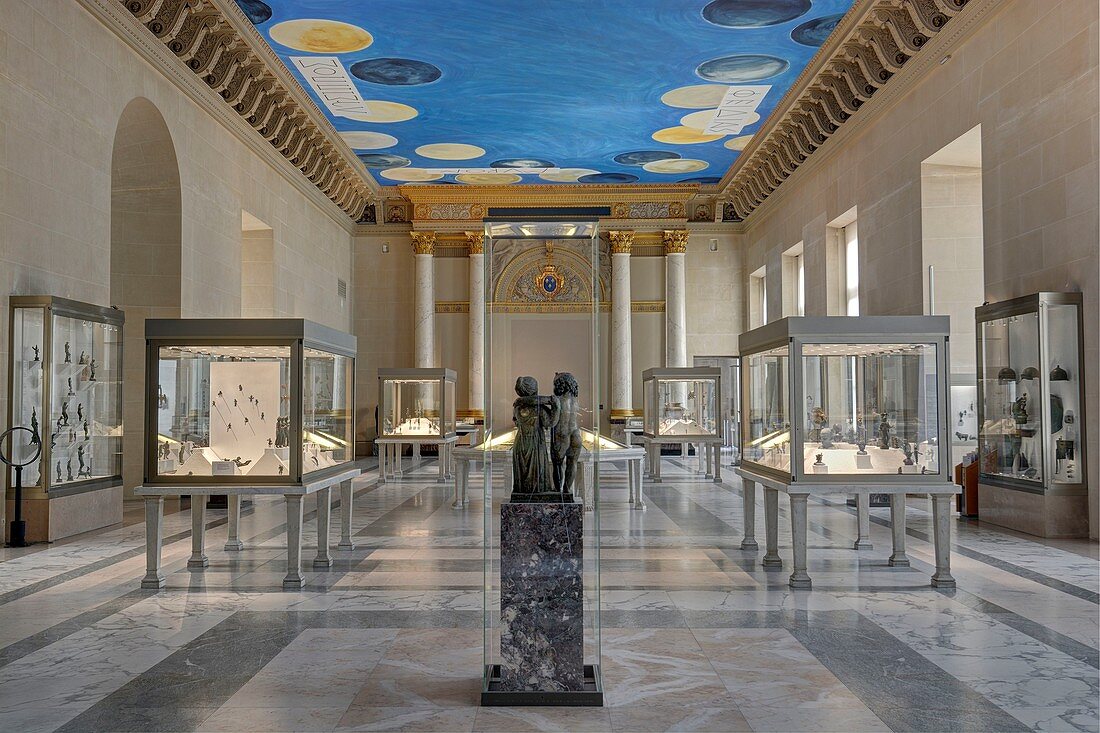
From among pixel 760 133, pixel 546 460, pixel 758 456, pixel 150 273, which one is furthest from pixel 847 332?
pixel 760 133

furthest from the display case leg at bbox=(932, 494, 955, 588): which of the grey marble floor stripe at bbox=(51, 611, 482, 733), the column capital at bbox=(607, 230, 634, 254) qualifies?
the column capital at bbox=(607, 230, 634, 254)

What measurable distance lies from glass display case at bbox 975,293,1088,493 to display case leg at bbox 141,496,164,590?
28.7 ft

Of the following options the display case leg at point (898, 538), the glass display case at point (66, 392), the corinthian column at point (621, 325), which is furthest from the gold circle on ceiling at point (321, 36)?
the corinthian column at point (621, 325)

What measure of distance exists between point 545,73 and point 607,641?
12.7m

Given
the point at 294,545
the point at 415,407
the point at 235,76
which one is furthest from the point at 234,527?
the point at 235,76

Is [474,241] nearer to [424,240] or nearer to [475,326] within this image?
[424,240]

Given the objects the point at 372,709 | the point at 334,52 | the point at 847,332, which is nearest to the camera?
the point at 372,709

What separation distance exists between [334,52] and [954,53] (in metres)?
9.73

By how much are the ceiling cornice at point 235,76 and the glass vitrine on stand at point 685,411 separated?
8.76m

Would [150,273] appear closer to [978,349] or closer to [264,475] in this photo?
[264,475]

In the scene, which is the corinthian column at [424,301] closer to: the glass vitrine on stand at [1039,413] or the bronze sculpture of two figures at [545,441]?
the glass vitrine on stand at [1039,413]

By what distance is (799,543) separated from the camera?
24.0ft

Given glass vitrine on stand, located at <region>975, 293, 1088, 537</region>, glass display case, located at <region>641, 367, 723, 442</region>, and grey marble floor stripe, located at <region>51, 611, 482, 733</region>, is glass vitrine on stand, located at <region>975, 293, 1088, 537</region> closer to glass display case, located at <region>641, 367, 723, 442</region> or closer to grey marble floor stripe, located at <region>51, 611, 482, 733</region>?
grey marble floor stripe, located at <region>51, 611, 482, 733</region>

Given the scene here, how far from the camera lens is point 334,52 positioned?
608 inches
